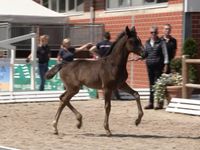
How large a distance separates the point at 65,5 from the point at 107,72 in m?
16.6

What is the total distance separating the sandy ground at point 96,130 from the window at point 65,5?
33.7ft

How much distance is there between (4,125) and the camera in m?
13.2

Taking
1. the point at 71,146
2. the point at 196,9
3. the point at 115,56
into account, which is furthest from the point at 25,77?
the point at 71,146

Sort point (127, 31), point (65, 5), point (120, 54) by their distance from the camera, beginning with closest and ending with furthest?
1. point (127, 31)
2. point (120, 54)
3. point (65, 5)

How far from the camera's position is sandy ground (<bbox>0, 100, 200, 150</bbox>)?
10.7 m

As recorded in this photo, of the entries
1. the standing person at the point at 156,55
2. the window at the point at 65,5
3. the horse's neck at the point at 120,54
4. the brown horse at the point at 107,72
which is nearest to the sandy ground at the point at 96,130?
the brown horse at the point at 107,72

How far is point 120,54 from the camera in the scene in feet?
39.5

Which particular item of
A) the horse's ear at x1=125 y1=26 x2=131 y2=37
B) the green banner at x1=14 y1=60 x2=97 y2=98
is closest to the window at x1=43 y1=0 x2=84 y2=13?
the green banner at x1=14 y1=60 x2=97 y2=98

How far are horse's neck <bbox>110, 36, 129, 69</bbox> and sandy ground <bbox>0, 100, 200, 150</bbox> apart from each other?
1368 mm

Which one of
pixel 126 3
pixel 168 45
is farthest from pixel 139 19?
pixel 168 45

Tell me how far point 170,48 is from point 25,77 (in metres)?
5.57

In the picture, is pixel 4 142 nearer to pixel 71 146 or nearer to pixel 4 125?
pixel 71 146

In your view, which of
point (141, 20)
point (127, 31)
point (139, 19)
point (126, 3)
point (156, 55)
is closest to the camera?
point (127, 31)

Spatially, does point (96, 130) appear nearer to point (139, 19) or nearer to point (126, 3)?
point (139, 19)
